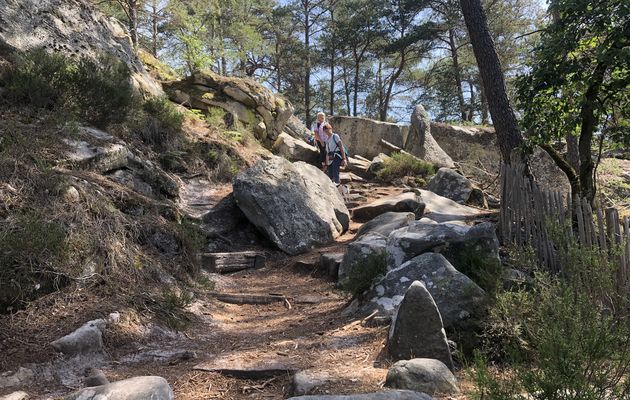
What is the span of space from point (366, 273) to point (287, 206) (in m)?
3.61

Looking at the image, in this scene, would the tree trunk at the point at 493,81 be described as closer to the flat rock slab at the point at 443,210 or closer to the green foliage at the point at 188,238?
the flat rock slab at the point at 443,210

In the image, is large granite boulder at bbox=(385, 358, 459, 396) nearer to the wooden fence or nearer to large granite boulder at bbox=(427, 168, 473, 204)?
the wooden fence

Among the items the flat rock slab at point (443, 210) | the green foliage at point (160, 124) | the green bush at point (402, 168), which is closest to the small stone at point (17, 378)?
the green foliage at point (160, 124)

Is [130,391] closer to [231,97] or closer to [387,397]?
[387,397]

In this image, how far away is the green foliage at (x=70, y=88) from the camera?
20.9 ft

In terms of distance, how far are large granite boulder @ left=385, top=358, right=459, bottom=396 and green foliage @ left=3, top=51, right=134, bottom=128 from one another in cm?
581

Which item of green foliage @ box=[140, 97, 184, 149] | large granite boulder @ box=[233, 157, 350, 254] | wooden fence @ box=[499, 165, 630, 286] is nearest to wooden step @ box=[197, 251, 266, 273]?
large granite boulder @ box=[233, 157, 350, 254]

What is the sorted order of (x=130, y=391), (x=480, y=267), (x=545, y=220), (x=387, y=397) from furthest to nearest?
1. (x=545, y=220)
2. (x=480, y=267)
3. (x=130, y=391)
4. (x=387, y=397)

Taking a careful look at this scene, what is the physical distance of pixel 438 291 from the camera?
3.96 meters

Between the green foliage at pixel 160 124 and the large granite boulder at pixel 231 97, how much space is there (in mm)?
3148

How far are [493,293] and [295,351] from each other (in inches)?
68.1

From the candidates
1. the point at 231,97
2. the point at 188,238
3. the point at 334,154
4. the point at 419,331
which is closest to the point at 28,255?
the point at 188,238

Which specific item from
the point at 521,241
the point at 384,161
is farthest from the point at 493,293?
the point at 384,161

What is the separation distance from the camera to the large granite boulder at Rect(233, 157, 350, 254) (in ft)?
26.2
